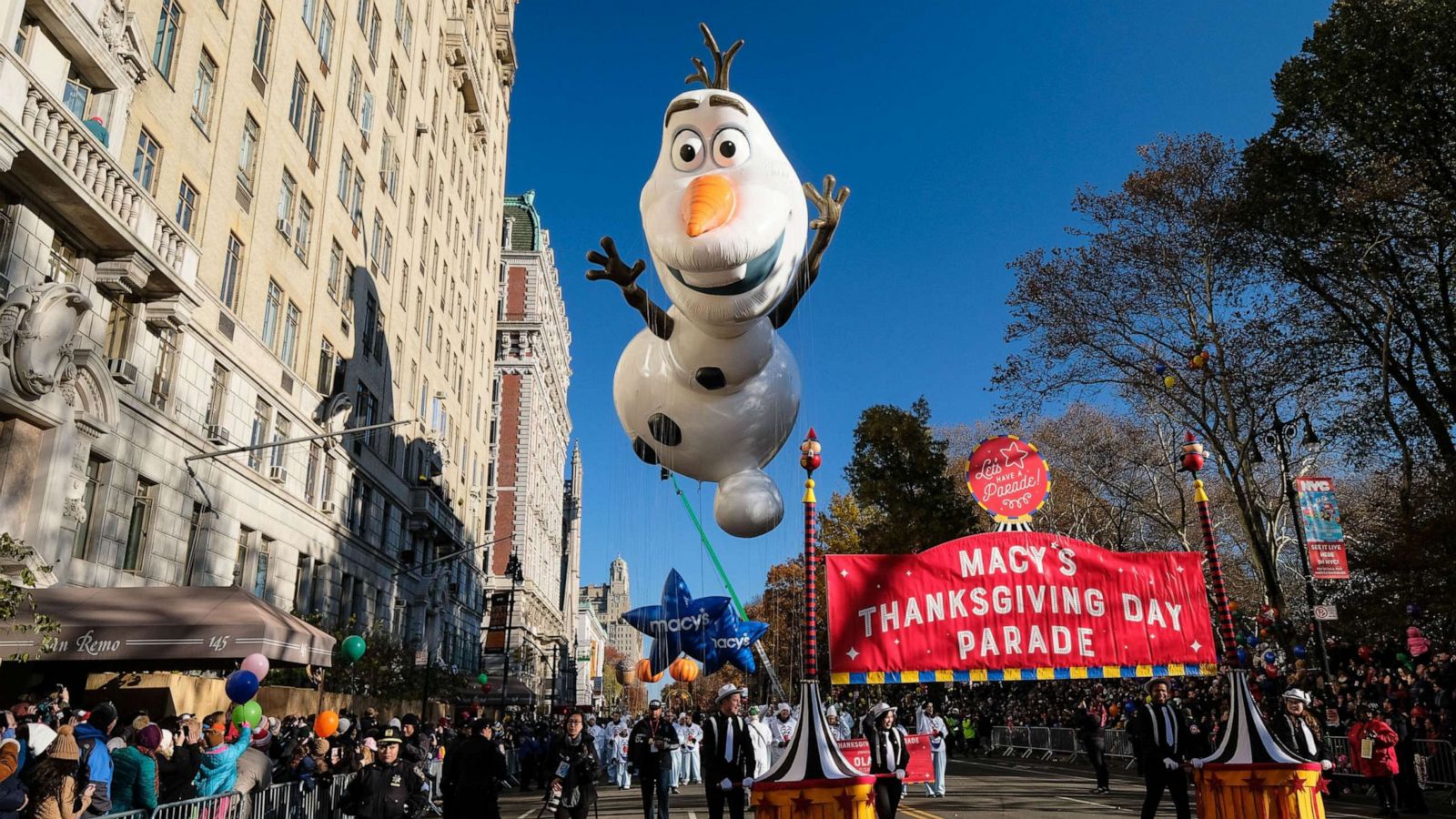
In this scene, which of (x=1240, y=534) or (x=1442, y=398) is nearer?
(x=1442, y=398)

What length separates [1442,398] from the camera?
2273cm

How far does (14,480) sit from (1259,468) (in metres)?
41.8

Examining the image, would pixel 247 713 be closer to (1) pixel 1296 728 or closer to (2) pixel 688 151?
(2) pixel 688 151

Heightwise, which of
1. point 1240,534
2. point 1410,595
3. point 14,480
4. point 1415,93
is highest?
point 1415,93

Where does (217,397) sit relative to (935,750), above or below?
above

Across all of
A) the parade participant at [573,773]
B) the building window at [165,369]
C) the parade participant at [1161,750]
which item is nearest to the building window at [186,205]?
the building window at [165,369]

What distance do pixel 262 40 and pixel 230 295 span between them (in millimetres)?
6840

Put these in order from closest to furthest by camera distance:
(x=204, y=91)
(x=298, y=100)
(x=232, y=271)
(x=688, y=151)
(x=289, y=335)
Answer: (x=688, y=151)
(x=204, y=91)
(x=232, y=271)
(x=289, y=335)
(x=298, y=100)

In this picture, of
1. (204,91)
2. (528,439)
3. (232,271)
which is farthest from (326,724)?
(528,439)

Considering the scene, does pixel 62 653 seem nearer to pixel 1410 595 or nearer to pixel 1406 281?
pixel 1410 595

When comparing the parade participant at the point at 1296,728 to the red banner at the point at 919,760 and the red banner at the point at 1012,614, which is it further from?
the red banner at the point at 919,760

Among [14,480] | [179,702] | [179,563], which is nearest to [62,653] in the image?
[14,480]

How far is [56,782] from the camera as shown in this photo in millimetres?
6770

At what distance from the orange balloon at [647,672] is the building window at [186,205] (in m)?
12.7
